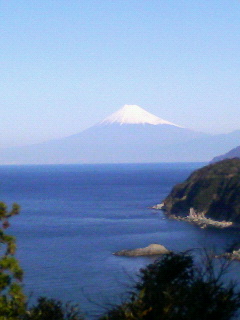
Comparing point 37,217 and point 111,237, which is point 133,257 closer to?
point 111,237

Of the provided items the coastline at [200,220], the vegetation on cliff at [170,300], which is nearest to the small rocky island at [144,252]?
the coastline at [200,220]

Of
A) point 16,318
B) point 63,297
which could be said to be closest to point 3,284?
point 16,318

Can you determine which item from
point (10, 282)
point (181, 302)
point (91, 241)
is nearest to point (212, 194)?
point (91, 241)

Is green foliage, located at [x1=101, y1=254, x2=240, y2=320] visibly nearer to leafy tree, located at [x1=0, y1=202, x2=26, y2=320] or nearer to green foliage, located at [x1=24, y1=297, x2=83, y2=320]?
green foliage, located at [x1=24, y1=297, x2=83, y2=320]

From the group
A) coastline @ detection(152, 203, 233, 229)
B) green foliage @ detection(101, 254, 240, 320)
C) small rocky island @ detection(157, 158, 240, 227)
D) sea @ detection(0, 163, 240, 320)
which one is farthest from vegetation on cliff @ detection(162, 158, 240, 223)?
green foliage @ detection(101, 254, 240, 320)

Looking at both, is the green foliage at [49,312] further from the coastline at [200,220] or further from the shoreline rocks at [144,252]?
the coastline at [200,220]

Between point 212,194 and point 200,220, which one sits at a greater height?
point 212,194

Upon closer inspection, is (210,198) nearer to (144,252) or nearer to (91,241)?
(91,241)
